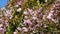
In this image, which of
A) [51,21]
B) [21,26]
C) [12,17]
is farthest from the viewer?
[12,17]

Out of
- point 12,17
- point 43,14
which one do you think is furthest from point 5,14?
point 43,14

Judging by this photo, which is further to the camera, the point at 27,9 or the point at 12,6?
the point at 12,6

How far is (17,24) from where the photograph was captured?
539cm

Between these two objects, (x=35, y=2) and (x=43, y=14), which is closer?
(x=43, y=14)

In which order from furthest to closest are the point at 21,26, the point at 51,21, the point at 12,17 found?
the point at 12,17 → the point at 21,26 → the point at 51,21

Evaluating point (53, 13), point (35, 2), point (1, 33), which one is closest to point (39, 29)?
point (53, 13)

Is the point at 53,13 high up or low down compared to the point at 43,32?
up

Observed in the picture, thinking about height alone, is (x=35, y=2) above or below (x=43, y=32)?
above

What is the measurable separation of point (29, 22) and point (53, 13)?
494 millimetres

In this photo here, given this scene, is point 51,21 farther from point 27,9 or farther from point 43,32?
point 27,9

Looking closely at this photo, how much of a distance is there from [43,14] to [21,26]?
1.90 ft

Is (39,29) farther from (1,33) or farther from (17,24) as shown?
(1,33)

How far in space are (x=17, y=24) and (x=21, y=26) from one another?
0.77 feet

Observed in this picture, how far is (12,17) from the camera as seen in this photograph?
5559mm
